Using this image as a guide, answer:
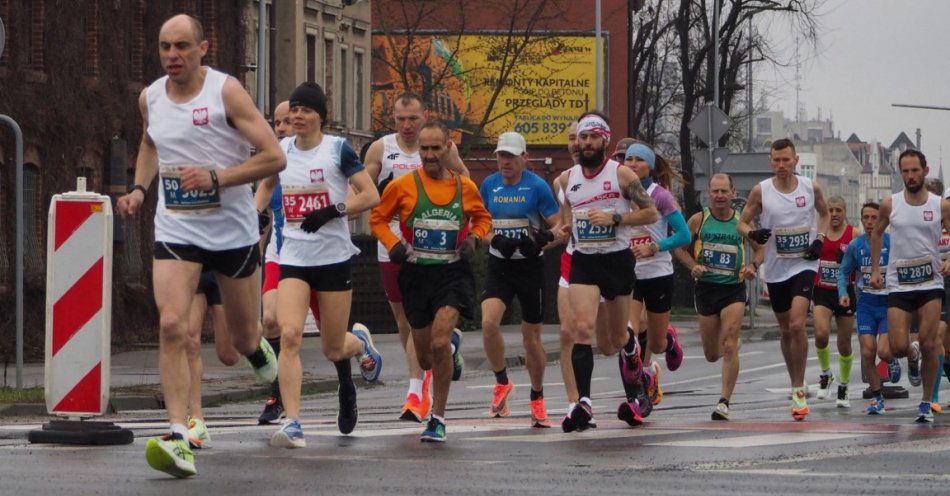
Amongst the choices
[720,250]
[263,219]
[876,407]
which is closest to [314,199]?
[263,219]

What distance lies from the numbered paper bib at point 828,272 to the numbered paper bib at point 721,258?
10.6 ft

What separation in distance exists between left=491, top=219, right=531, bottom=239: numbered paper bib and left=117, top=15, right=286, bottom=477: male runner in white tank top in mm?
4315

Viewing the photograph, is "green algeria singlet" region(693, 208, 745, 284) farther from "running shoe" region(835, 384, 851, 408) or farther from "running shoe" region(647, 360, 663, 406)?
"running shoe" region(835, 384, 851, 408)

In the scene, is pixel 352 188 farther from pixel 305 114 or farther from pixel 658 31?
pixel 658 31

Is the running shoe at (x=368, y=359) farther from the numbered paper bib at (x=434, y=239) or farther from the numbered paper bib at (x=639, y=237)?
the numbered paper bib at (x=434, y=239)

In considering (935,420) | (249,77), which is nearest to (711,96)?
(249,77)

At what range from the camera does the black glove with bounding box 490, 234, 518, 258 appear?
14023 mm

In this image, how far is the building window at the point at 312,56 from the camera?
156ft

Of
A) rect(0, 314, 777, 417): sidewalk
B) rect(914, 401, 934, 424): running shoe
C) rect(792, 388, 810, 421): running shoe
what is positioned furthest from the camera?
rect(0, 314, 777, 417): sidewalk

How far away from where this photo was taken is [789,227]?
16.3 metres

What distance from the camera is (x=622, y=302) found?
13.9 m

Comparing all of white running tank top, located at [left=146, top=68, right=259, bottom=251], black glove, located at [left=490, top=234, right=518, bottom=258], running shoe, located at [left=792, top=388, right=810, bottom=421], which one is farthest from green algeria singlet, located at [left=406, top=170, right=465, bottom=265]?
running shoe, located at [left=792, top=388, right=810, bottom=421]

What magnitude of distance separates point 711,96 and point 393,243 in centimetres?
5647

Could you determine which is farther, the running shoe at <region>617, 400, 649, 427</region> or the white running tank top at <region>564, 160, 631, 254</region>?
the running shoe at <region>617, 400, 649, 427</region>
